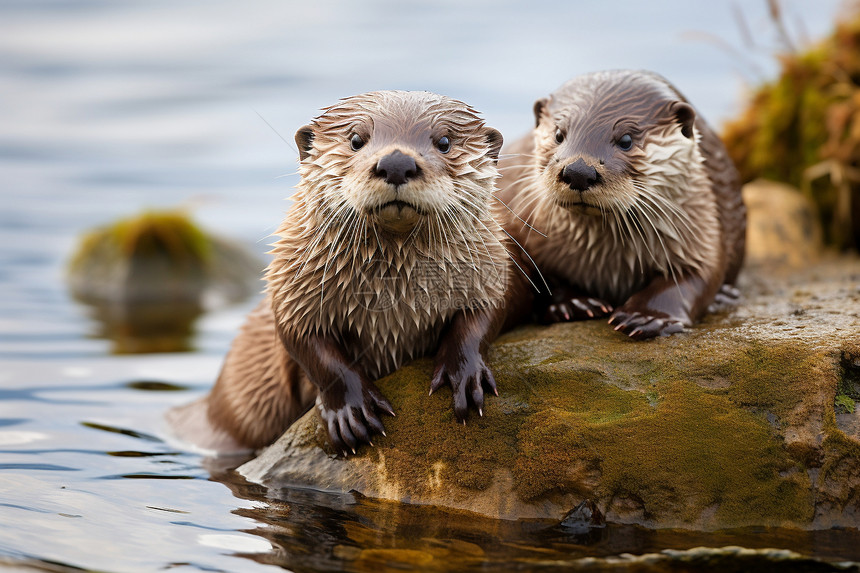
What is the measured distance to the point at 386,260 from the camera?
3.25m

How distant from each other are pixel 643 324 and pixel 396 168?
1198 mm

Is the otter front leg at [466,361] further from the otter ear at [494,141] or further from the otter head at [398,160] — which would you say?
the otter ear at [494,141]

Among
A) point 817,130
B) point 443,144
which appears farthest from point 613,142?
point 817,130

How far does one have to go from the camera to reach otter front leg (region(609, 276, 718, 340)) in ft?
11.7

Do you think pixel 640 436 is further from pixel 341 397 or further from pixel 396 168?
pixel 396 168

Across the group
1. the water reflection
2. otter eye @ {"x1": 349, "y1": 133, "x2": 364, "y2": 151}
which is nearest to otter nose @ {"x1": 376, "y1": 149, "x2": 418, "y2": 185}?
otter eye @ {"x1": 349, "y1": 133, "x2": 364, "y2": 151}

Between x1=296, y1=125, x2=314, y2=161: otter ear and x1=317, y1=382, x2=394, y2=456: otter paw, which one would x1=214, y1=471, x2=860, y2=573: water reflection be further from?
x1=296, y1=125, x2=314, y2=161: otter ear

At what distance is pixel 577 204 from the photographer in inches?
141

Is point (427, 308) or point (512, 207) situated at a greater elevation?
point (512, 207)

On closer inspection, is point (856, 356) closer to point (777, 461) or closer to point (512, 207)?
point (777, 461)

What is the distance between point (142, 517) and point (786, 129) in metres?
4.93

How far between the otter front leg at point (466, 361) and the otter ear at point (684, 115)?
3.52ft

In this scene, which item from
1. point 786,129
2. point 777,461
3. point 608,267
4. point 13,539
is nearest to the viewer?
point 13,539

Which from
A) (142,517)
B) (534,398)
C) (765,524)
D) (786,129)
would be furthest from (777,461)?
(786,129)
